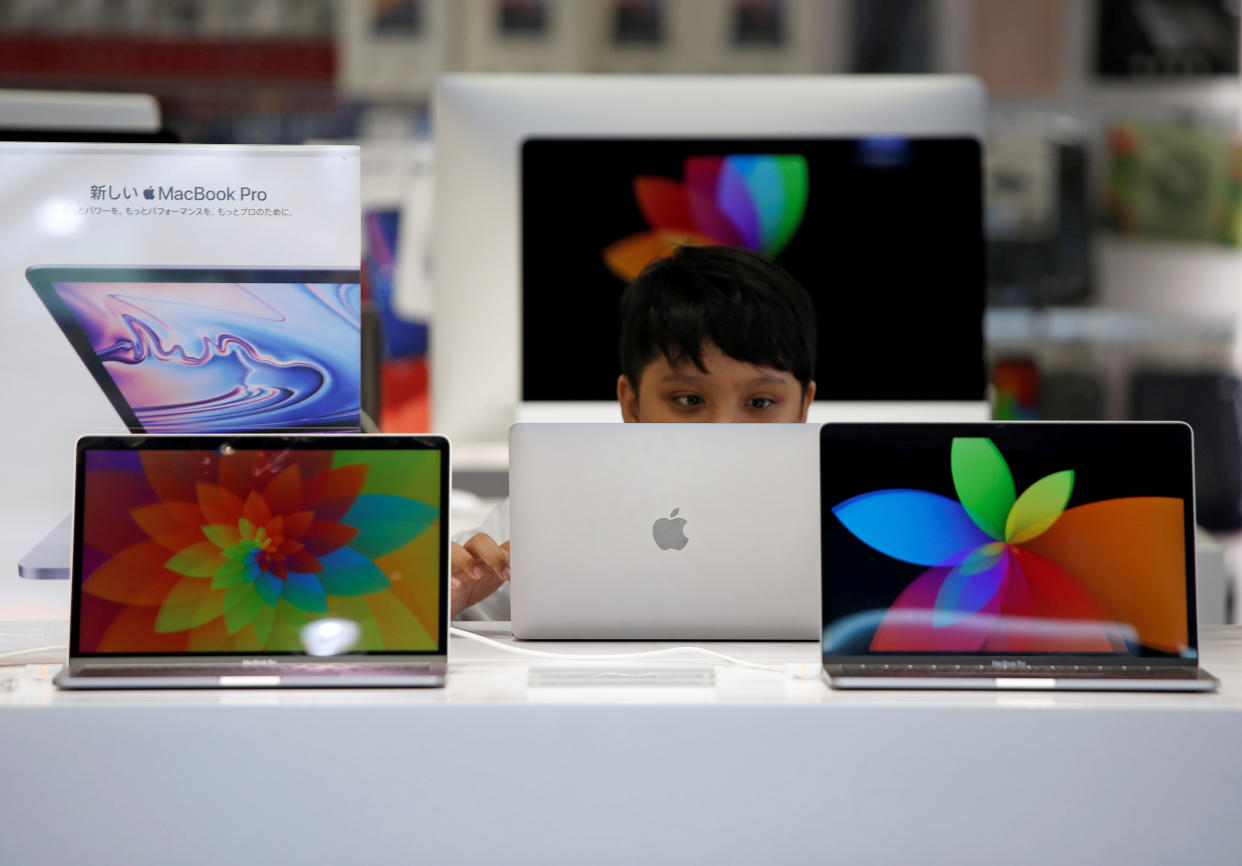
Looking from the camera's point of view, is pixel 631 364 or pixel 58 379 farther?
pixel 631 364

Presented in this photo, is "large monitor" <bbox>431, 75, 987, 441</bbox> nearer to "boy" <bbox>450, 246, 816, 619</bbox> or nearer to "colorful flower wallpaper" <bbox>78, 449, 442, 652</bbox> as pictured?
"boy" <bbox>450, 246, 816, 619</bbox>

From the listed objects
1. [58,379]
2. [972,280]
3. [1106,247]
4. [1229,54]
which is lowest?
[58,379]

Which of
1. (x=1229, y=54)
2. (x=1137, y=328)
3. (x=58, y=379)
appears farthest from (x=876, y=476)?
(x=1229, y=54)

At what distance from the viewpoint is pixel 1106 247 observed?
3.70 meters

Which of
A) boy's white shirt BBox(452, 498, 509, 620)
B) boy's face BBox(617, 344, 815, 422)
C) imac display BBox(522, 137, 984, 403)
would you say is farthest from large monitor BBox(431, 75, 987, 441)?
boy's white shirt BBox(452, 498, 509, 620)

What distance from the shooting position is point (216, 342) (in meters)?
1.09

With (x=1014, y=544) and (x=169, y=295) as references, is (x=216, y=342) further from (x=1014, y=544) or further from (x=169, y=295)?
(x=1014, y=544)

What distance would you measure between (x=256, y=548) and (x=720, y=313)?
2.54ft

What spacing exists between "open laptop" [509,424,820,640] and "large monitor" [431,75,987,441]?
75cm

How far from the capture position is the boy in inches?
59.6

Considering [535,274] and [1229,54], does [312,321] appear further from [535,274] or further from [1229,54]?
[1229,54]

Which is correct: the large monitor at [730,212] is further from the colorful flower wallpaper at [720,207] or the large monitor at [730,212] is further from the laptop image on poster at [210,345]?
the laptop image on poster at [210,345]

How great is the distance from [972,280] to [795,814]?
119cm

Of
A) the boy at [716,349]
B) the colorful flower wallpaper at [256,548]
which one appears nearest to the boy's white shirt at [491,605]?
the boy at [716,349]
